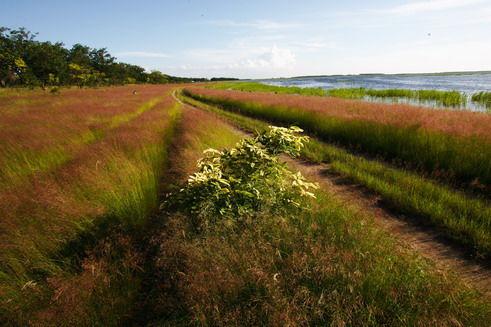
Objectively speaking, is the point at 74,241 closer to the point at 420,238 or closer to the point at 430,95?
the point at 420,238

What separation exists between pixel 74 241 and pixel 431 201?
5.62 metres

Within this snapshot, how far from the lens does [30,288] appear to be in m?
2.84

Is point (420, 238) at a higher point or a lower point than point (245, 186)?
lower

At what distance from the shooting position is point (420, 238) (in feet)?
13.7

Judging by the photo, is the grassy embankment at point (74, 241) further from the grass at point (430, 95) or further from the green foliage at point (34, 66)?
the green foliage at point (34, 66)

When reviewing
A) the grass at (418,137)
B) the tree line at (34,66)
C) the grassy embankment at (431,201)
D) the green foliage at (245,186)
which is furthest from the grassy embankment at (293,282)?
the tree line at (34,66)

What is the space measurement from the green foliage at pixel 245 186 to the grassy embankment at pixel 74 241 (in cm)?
97

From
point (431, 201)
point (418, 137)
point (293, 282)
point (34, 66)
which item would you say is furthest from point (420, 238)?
point (34, 66)

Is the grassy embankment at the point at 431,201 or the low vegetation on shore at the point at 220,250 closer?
the low vegetation on shore at the point at 220,250

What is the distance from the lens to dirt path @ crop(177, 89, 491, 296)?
3318 mm

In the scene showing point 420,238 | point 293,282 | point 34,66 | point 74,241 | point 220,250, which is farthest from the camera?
point 34,66

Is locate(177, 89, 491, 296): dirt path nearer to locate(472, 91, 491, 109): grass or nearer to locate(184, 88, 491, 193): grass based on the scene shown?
locate(184, 88, 491, 193): grass

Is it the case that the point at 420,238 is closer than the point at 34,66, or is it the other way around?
the point at 420,238

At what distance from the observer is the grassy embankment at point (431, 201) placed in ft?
13.3
